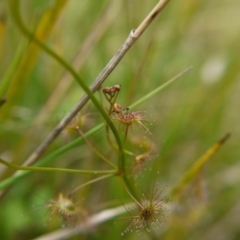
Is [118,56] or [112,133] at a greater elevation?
[112,133]

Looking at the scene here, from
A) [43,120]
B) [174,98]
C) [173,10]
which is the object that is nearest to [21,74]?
[43,120]

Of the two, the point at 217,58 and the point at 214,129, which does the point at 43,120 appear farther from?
the point at 217,58

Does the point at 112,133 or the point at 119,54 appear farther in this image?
the point at 112,133

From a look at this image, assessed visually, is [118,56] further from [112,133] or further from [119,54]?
[112,133]

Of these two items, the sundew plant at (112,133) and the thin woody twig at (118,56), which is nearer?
the thin woody twig at (118,56)

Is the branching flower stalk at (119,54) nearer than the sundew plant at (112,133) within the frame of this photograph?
Yes

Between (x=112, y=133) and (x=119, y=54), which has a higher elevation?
(x=112, y=133)

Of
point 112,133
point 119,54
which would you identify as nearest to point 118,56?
point 119,54

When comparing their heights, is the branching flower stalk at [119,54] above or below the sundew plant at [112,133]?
below
